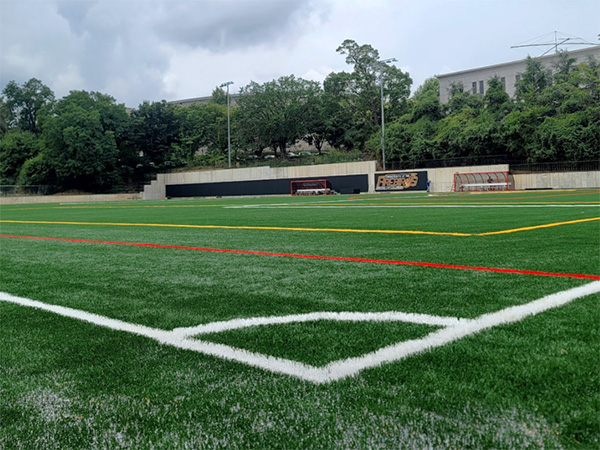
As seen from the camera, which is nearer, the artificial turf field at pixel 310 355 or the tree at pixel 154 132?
the artificial turf field at pixel 310 355

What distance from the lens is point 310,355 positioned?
2.42m

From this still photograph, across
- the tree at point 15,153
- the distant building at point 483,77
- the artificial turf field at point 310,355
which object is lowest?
the artificial turf field at point 310,355

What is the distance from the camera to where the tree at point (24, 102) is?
2744 inches

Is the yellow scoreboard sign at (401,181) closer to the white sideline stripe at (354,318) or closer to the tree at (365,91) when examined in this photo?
the tree at (365,91)

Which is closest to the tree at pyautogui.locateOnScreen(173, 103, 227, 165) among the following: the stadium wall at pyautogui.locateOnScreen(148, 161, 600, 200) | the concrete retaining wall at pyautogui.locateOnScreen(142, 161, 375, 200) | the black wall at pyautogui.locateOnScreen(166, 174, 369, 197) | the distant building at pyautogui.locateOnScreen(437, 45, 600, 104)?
the concrete retaining wall at pyautogui.locateOnScreen(142, 161, 375, 200)

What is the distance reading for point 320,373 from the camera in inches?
86.0

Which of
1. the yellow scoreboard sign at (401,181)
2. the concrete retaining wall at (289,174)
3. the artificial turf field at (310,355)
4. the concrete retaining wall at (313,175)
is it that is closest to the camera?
the artificial turf field at (310,355)

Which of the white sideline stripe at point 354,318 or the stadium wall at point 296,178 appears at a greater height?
the stadium wall at point 296,178

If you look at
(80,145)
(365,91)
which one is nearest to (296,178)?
(365,91)

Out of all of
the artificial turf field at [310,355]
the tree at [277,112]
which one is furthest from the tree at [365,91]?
the artificial turf field at [310,355]

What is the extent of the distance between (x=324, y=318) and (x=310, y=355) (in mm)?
668

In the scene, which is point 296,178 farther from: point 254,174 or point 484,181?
point 484,181

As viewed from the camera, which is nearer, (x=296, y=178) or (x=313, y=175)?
(x=313, y=175)

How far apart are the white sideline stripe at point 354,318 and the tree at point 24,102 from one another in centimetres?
7661
